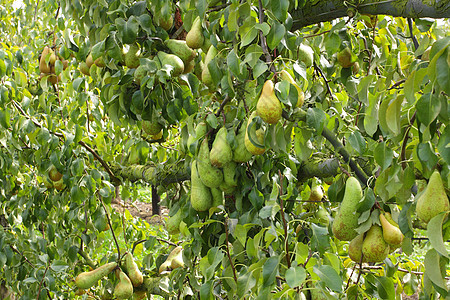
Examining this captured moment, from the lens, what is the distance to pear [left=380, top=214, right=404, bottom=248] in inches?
34.8

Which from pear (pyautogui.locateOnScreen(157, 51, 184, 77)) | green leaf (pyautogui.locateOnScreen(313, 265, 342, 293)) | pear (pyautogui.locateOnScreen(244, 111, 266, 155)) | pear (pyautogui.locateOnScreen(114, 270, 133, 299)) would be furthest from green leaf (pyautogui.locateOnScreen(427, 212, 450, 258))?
pear (pyautogui.locateOnScreen(114, 270, 133, 299))

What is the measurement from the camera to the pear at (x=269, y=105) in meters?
0.88

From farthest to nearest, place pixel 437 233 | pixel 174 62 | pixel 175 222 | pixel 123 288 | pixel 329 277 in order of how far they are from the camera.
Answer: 1. pixel 123 288
2. pixel 175 222
3. pixel 174 62
4. pixel 329 277
5. pixel 437 233

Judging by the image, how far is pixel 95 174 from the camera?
76.7 inches

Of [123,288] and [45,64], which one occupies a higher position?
[45,64]

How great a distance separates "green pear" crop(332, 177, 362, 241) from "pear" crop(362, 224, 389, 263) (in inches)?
1.5

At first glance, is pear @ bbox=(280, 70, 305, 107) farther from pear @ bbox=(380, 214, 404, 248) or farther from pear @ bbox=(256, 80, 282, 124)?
pear @ bbox=(380, 214, 404, 248)

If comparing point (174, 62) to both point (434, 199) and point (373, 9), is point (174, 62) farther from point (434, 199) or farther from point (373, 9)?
point (434, 199)

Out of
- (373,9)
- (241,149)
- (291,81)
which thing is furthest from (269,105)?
(373,9)

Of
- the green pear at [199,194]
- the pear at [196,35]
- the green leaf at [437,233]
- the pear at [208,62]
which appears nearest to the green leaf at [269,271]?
the green leaf at [437,233]

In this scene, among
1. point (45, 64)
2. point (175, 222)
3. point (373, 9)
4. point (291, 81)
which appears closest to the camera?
point (291, 81)

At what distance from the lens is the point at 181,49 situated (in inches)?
54.8

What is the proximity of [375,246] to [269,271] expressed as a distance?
0.24 meters

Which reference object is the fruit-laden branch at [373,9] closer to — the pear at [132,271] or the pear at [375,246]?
the pear at [375,246]
